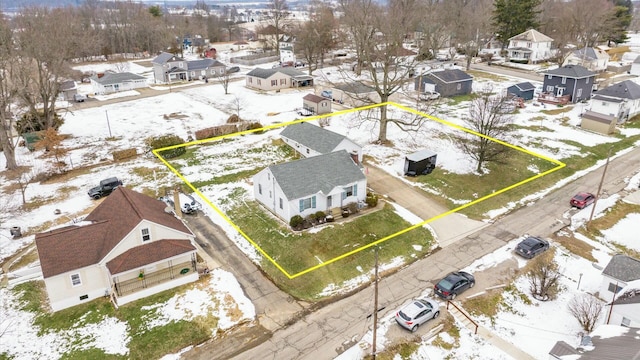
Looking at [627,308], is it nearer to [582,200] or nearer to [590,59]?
[582,200]

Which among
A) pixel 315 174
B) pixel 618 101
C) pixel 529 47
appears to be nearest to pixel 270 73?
pixel 315 174

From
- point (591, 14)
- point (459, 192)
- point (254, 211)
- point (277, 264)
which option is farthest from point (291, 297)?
point (591, 14)

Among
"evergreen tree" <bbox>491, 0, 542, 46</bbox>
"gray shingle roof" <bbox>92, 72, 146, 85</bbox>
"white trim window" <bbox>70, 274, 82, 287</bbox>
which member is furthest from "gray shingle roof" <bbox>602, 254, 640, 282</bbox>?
"evergreen tree" <bbox>491, 0, 542, 46</bbox>

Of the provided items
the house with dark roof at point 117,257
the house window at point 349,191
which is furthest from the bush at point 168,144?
the house window at point 349,191

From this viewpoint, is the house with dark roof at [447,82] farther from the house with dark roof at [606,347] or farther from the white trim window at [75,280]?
the white trim window at [75,280]

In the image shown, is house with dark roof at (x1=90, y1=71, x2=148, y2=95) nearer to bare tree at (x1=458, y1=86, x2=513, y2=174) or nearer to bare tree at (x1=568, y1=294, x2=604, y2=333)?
bare tree at (x1=458, y1=86, x2=513, y2=174)

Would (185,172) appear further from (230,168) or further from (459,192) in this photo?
(459,192)
